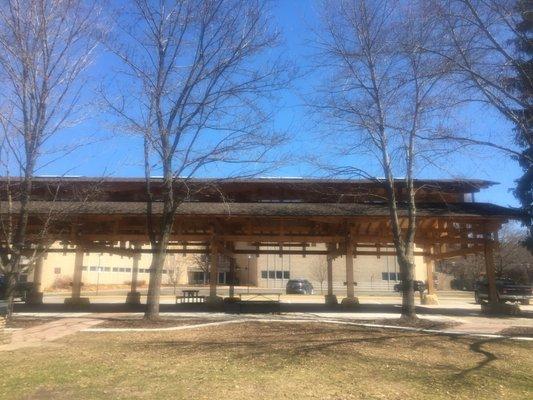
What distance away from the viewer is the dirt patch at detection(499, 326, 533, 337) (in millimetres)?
11891

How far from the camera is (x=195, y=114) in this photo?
13727 mm

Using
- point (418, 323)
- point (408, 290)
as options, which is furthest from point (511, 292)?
point (418, 323)

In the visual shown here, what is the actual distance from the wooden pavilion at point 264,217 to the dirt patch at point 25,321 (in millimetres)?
2475

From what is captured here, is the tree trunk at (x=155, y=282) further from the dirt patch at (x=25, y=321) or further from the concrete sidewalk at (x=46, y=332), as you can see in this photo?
the dirt patch at (x=25, y=321)

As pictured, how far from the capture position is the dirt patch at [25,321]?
1278 centimetres

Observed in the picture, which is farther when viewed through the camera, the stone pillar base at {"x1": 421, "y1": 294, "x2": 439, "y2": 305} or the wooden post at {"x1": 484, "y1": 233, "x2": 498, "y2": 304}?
the stone pillar base at {"x1": 421, "y1": 294, "x2": 439, "y2": 305}

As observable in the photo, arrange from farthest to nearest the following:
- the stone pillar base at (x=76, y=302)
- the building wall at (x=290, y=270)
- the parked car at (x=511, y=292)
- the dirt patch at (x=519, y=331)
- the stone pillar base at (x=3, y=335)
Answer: the building wall at (x=290, y=270)
the parked car at (x=511, y=292)
the stone pillar base at (x=76, y=302)
the dirt patch at (x=519, y=331)
the stone pillar base at (x=3, y=335)

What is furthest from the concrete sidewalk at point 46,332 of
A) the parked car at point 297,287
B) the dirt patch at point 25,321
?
the parked car at point 297,287

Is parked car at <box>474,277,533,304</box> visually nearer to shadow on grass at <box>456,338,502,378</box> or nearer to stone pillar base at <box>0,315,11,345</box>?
shadow on grass at <box>456,338,502,378</box>

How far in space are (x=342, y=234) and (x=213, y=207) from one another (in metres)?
5.48

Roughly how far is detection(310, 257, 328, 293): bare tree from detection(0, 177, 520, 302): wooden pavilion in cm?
2532

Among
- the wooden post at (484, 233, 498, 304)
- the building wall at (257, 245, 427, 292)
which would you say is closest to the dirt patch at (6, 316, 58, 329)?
the wooden post at (484, 233, 498, 304)

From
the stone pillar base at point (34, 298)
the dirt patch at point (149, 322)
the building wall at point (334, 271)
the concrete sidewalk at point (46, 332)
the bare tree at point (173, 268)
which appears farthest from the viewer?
the bare tree at point (173, 268)

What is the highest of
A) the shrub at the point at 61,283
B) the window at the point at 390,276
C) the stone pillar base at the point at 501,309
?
the window at the point at 390,276
